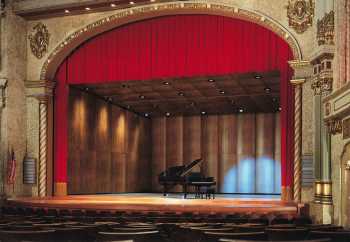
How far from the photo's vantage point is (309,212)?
1420cm

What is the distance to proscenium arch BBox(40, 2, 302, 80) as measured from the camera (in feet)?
54.9

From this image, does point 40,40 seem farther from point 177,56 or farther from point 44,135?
point 177,56

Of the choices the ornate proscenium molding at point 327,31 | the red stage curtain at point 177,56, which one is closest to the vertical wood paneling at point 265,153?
the red stage curtain at point 177,56

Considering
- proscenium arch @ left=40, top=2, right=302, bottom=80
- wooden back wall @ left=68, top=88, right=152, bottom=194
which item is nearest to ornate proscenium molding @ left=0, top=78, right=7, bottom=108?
proscenium arch @ left=40, top=2, right=302, bottom=80

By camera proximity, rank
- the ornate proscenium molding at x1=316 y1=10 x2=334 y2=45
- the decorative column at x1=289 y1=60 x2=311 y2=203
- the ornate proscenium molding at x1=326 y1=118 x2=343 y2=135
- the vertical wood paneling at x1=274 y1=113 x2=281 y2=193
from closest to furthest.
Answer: the ornate proscenium molding at x1=326 y1=118 x2=343 y2=135 → the ornate proscenium molding at x1=316 y1=10 x2=334 y2=45 → the decorative column at x1=289 y1=60 x2=311 y2=203 → the vertical wood paneling at x1=274 y1=113 x2=281 y2=193

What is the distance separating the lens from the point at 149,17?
722 inches

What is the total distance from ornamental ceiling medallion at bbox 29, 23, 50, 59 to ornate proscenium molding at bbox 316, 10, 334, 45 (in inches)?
360

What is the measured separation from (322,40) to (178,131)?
51.2 feet

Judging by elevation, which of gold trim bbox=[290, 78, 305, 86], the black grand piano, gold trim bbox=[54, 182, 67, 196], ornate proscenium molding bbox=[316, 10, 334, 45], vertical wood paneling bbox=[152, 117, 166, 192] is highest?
ornate proscenium molding bbox=[316, 10, 334, 45]

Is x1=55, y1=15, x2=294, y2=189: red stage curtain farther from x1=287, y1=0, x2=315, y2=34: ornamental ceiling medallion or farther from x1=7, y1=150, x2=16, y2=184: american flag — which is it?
x1=7, y1=150, x2=16, y2=184: american flag

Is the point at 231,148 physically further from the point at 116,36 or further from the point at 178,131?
the point at 116,36

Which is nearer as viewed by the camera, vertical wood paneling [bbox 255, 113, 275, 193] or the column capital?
the column capital

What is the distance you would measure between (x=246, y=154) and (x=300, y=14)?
11.8 metres

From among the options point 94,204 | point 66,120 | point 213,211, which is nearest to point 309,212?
point 213,211
